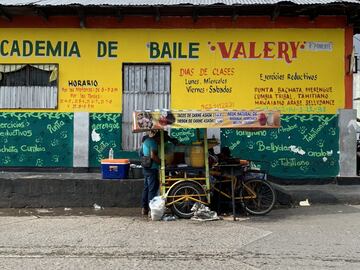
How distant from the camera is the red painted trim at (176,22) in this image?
14102mm

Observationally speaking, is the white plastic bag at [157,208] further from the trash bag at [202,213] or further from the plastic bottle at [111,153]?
the plastic bottle at [111,153]

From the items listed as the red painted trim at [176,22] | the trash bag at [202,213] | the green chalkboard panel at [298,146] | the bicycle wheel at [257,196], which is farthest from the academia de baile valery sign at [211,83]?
the trash bag at [202,213]

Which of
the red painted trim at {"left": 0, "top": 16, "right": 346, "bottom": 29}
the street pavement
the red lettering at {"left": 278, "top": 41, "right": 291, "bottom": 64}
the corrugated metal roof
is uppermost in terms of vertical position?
the corrugated metal roof

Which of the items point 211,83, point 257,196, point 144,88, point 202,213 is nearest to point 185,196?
point 202,213

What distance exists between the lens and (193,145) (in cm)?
1068

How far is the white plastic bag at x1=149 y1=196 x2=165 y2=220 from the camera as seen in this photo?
10125mm

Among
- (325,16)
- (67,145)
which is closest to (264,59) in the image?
(325,16)

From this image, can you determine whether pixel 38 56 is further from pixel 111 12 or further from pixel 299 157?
pixel 299 157

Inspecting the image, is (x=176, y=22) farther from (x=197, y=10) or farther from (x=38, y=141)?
(x=38, y=141)

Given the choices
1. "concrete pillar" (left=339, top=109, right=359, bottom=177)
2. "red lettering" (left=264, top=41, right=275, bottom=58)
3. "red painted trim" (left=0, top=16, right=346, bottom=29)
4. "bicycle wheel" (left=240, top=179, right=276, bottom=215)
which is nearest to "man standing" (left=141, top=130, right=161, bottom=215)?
"bicycle wheel" (left=240, top=179, right=276, bottom=215)

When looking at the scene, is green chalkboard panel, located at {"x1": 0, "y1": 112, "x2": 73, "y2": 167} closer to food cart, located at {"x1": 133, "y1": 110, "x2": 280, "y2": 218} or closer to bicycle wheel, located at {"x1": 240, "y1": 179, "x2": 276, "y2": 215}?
food cart, located at {"x1": 133, "y1": 110, "x2": 280, "y2": 218}

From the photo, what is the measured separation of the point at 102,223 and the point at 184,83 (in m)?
5.66

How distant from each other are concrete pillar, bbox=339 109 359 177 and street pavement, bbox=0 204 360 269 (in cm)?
293

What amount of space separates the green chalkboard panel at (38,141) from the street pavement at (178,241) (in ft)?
10.5
